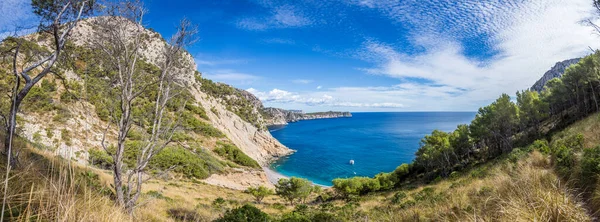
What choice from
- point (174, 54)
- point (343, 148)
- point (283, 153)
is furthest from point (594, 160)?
point (343, 148)

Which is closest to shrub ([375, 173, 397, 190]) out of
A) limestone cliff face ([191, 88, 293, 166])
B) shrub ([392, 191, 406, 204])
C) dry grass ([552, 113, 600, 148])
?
shrub ([392, 191, 406, 204])

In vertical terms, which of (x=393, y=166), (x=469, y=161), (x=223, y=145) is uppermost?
(x=223, y=145)

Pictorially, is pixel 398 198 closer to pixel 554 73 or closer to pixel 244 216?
pixel 244 216

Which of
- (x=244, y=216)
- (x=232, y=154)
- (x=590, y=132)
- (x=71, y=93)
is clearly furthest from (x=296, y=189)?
(x=71, y=93)

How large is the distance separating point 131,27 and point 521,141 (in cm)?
4266

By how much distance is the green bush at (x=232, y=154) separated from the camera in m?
39.2

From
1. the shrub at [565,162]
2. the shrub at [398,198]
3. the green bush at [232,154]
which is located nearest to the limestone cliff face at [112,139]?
the green bush at [232,154]

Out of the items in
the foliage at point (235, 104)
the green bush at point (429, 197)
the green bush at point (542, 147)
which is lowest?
the green bush at point (429, 197)

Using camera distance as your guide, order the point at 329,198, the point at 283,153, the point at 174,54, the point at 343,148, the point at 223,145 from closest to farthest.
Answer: the point at 174,54
the point at 329,198
the point at 223,145
the point at 283,153
the point at 343,148

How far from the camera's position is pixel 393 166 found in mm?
54562

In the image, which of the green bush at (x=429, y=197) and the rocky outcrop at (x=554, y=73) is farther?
the rocky outcrop at (x=554, y=73)

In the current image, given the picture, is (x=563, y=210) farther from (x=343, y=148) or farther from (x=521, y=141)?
(x=343, y=148)

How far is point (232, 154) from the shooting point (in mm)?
40875

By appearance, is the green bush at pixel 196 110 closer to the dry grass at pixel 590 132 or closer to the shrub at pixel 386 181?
the shrub at pixel 386 181
